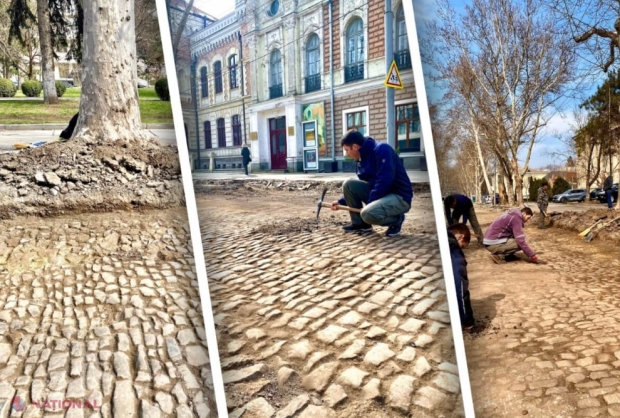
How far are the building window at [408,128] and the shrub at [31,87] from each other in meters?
2.47

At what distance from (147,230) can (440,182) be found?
160 centimetres

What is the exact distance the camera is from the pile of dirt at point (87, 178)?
2133 mm

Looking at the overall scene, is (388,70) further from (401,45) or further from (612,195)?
(612,195)

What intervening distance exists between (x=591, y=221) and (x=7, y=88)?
11.8 ft

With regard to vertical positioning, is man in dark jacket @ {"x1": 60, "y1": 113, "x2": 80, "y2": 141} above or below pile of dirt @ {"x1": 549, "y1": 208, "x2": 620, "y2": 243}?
above

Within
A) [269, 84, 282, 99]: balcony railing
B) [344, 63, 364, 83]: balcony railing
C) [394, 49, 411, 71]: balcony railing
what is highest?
[394, 49, 411, 71]: balcony railing

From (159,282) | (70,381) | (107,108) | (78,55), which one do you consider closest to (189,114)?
(159,282)

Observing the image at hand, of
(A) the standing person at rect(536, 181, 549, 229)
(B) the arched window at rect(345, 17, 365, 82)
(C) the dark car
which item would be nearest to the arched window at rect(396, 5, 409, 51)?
(B) the arched window at rect(345, 17, 365, 82)

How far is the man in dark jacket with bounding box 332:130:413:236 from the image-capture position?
3.76ft

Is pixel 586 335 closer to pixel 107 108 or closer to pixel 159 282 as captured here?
pixel 159 282

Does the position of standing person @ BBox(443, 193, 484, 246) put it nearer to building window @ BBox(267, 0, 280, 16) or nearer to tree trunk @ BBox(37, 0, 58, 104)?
building window @ BBox(267, 0, 280, 16)

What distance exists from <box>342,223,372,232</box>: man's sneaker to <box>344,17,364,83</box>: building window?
19.0 inches

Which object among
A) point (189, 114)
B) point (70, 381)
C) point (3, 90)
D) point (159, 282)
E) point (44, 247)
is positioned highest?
point (3, 90)

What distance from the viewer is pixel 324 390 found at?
1.03m
